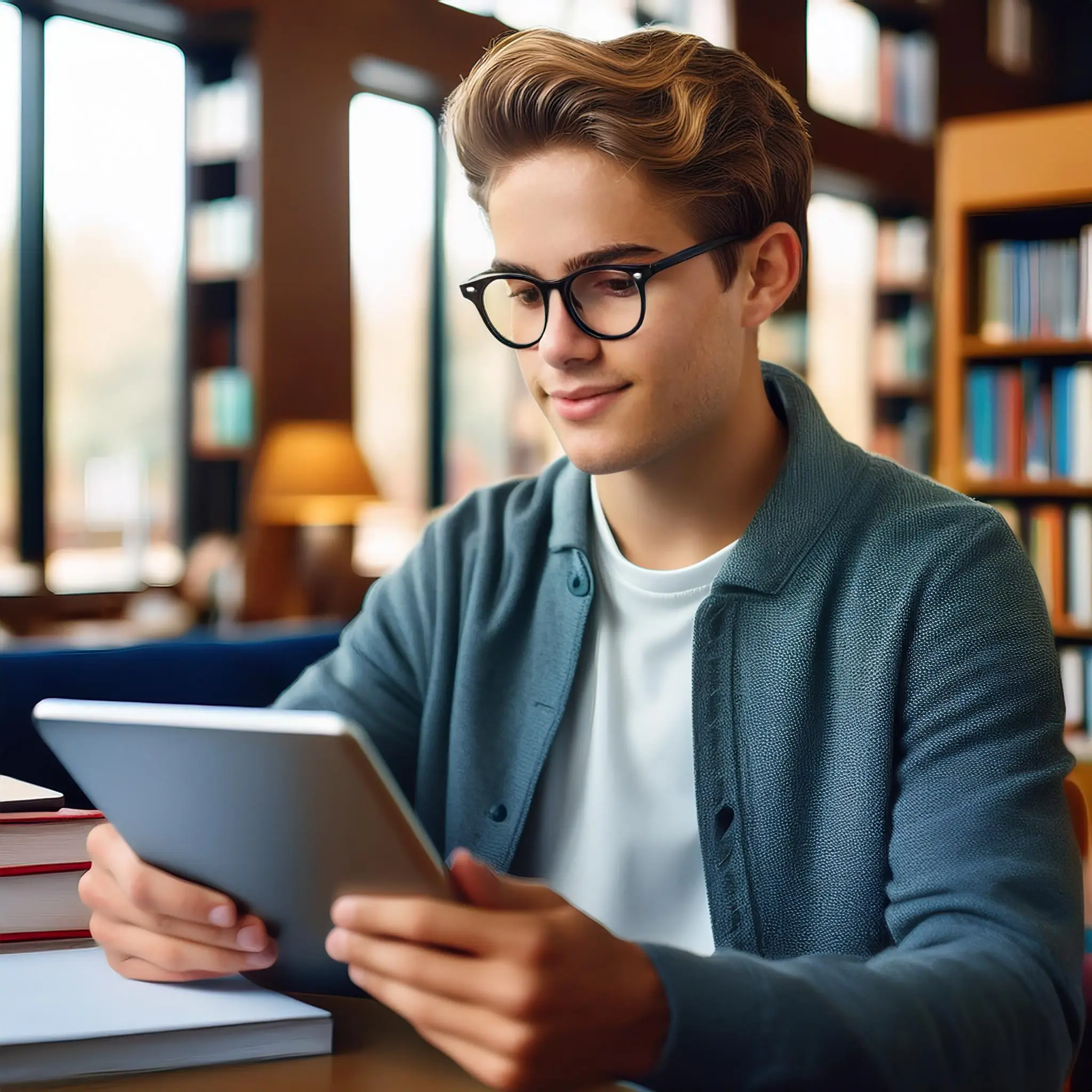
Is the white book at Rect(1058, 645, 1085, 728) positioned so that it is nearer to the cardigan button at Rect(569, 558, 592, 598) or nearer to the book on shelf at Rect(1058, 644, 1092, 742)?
Result: the book on shelf at Rect(1058, 644, 1092, 742)

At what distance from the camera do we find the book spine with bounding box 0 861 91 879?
3.41 ft

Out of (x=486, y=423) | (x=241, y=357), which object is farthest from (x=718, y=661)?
(x=486, y=423)

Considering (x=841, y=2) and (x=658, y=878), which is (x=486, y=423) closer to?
(x=841, y=2)

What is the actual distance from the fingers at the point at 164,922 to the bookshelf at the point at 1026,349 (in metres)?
3.53

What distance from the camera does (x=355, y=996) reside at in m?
0.96

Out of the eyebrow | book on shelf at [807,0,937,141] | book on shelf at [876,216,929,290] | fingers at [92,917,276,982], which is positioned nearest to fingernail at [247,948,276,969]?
fingers at [92,917,276,982]

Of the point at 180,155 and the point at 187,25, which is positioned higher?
the point at 187,25

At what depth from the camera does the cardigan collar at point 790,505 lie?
1186mm

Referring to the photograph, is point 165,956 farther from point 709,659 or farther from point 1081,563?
point 1081,563

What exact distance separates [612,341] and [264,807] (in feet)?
1.76

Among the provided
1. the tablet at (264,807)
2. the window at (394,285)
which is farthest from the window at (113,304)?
the tablet at (264,807)

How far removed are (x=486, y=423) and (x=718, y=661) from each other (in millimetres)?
5693

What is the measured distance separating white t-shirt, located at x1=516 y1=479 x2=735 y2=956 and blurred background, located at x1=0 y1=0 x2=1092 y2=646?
3128mm

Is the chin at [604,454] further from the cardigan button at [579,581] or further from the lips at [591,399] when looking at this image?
the cardigan button at [579,581]
